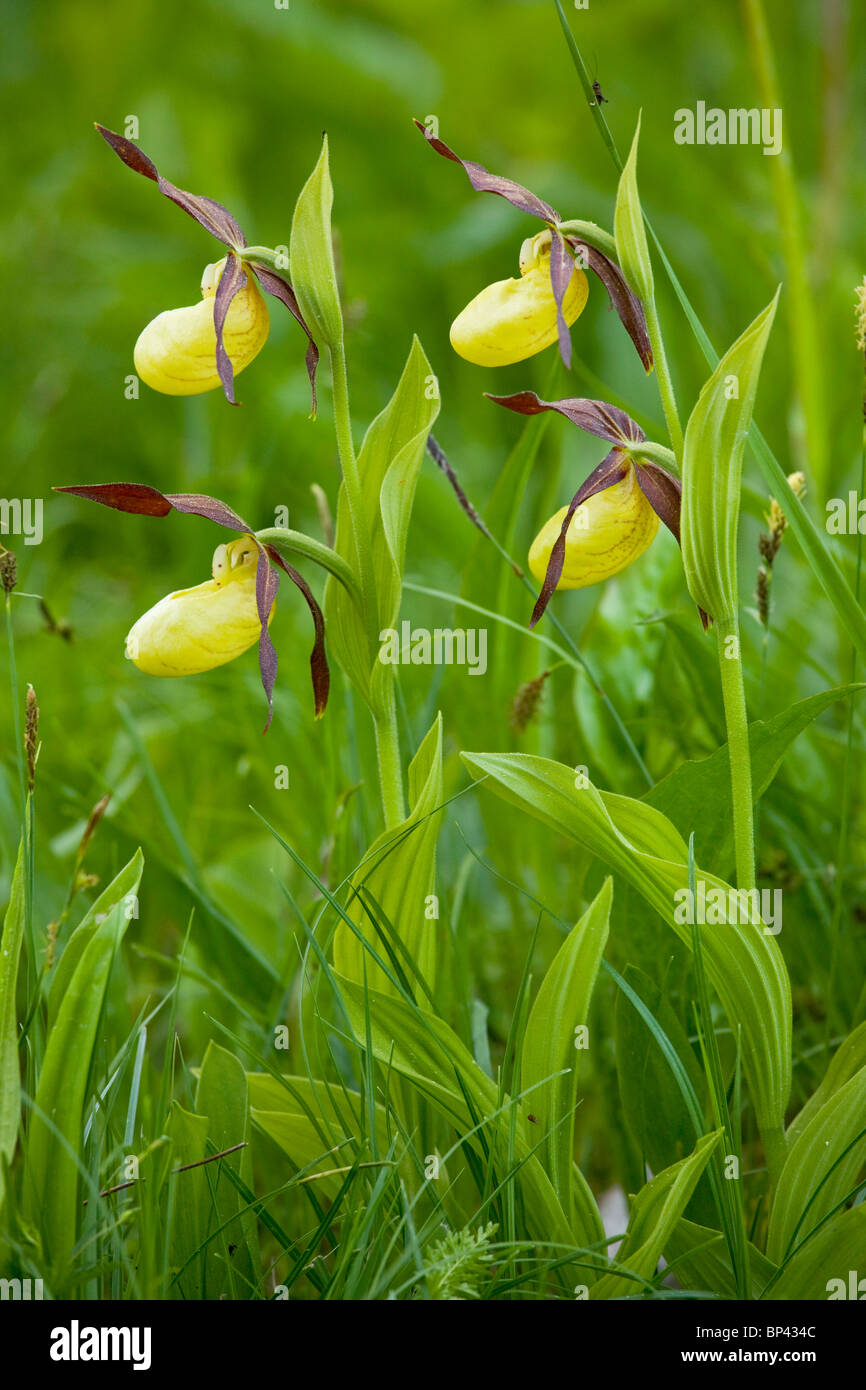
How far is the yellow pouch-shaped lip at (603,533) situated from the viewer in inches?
21.7

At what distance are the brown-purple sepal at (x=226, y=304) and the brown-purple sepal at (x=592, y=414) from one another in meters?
0.14

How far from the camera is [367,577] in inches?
22.9

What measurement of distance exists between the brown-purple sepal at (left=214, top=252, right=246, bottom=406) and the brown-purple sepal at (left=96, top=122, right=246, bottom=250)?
0.04ft

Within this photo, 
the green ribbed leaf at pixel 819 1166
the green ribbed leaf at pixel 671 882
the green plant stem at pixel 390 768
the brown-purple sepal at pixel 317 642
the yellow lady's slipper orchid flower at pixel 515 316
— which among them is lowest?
the green ribbed leaf at pixel 819 1166

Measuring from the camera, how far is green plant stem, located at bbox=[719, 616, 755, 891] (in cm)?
53

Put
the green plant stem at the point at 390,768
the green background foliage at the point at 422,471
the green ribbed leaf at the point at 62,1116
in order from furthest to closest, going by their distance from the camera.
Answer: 1. the green background foliage at the point at 422,471
2. the green plant stem at the point at 390,768
3. the green ribbed leaf at the point at 62,1116

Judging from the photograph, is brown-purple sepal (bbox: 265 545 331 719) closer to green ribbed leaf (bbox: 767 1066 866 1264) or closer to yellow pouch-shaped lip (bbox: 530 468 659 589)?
yellow pouch-shaped lip (bbox: 530 468 659 589)

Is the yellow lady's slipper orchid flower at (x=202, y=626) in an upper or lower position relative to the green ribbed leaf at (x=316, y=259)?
lower

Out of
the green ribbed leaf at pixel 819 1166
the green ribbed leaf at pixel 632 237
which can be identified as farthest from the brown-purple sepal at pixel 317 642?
the green ribbed leaf at pixel 819 1166

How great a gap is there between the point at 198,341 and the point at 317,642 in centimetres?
17

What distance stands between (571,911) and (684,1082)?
0.94 feet

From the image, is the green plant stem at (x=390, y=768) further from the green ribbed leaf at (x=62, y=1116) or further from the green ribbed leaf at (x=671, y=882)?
the green ribbed leaf at (x=62, y=1116)

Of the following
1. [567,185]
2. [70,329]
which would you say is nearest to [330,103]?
[567,185]

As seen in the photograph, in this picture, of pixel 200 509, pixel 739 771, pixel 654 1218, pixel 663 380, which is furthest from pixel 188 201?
pixel 654 1218
